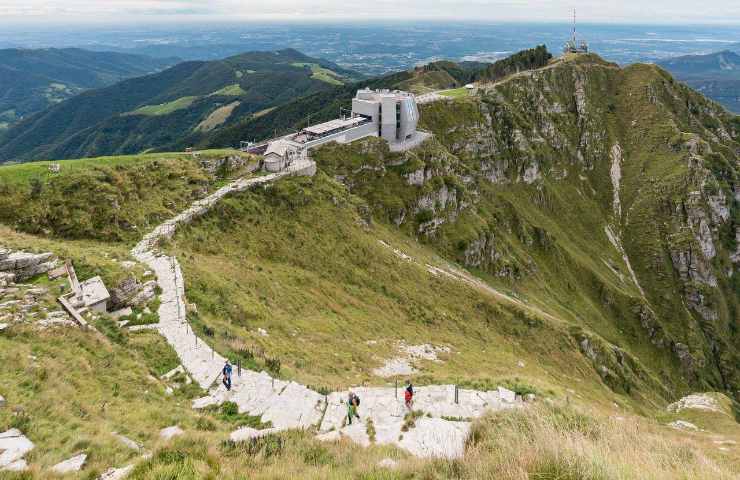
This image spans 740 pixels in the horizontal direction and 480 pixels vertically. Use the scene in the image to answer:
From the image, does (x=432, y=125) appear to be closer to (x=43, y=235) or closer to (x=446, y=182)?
(x=446, y=182)

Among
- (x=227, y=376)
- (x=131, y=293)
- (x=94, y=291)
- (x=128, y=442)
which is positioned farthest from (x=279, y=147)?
(x=128, y=442)

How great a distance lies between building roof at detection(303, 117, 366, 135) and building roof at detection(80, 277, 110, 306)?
5978 centimetres

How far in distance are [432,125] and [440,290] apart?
67163mm

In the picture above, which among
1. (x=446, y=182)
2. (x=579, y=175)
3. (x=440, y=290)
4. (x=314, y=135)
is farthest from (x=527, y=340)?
(x=579, y=175)

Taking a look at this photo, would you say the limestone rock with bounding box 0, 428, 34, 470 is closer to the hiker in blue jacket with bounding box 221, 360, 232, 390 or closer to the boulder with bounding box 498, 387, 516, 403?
the hiker in blue jacket with bounding box 221, 360, 232, 390

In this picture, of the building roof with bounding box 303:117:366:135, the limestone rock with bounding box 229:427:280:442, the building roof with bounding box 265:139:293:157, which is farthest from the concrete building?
the limestone rock with bounding box 229:427:280:442

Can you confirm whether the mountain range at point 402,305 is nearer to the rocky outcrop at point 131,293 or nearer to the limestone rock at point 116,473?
the limestone rock at point 116,473

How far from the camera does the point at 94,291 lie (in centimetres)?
2656

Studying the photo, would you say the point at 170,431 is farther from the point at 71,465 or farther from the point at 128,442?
the point at 71,465

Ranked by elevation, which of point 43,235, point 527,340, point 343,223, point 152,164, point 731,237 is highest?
point 152,164

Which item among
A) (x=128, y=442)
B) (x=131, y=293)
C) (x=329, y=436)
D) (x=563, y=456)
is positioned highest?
(x=563, y=456)

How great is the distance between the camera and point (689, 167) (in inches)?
5733

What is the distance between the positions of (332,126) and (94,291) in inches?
2601

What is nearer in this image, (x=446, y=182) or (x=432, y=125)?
(x=446, y=182)
